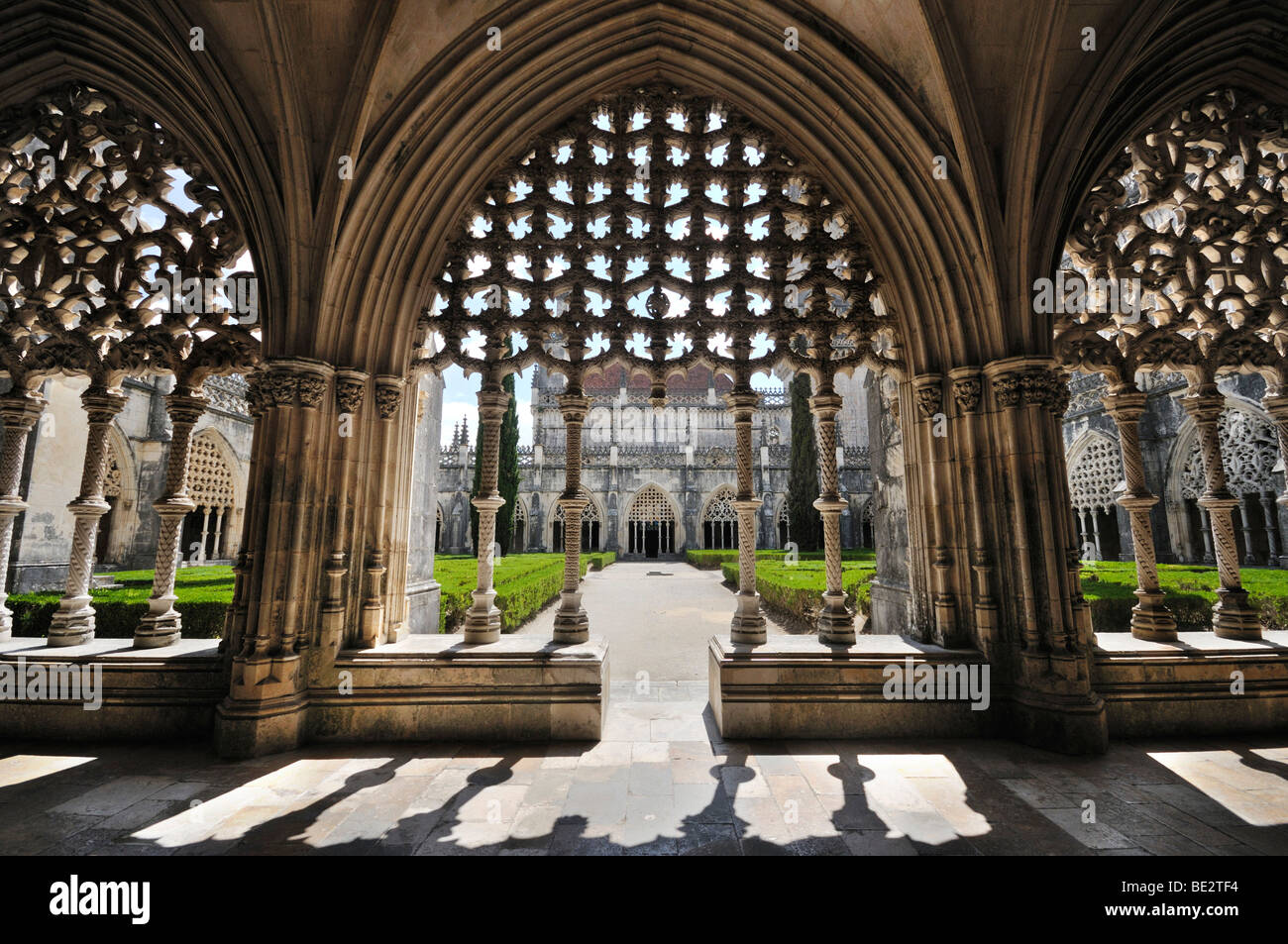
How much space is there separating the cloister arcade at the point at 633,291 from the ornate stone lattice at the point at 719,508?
23.7m

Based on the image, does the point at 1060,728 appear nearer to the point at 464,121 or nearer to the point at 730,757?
the point at 730,757

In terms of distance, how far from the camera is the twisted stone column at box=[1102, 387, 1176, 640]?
4.46 m

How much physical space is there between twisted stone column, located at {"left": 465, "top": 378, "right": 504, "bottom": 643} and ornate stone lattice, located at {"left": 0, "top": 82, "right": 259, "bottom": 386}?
6.72ft

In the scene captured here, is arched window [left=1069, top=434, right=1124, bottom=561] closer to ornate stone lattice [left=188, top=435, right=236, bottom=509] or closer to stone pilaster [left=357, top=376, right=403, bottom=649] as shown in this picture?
stone pilaster [left=357, top=376, right=403, bottom=649]

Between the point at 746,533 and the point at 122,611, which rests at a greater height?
the point at 746,533

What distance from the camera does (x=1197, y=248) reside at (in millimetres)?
4707

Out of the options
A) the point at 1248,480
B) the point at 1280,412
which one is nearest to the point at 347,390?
the point at 1280,412

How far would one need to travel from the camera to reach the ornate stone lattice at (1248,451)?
11469mm

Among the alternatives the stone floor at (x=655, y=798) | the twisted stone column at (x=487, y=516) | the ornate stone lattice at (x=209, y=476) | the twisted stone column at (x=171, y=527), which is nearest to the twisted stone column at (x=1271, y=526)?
the stone floor at (x=655, y=798)

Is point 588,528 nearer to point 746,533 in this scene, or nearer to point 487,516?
point 487,516

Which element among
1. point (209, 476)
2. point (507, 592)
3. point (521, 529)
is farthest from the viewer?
point (521, 529)

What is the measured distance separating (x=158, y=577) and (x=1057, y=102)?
8467mm

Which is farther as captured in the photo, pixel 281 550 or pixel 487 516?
pixel 487 516

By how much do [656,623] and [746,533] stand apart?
191 inches
